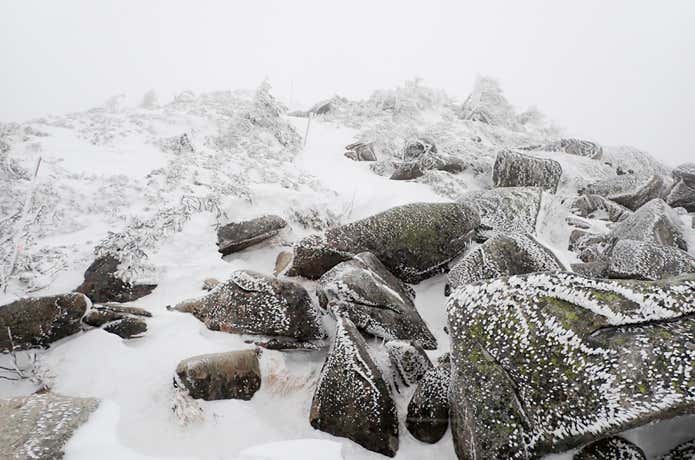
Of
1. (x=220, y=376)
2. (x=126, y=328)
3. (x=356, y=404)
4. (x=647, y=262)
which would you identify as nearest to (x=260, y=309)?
(x=220, y=376)

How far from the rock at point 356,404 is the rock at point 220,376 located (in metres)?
0.90

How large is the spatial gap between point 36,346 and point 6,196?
15.6ft

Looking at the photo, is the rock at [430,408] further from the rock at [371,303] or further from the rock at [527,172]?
the rock at [527,172]

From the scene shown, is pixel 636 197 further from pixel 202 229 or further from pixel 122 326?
pixel 122 326

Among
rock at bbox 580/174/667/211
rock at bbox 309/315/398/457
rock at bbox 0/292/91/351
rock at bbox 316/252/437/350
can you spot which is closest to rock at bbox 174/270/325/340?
rock at bbox 316/252/437/350

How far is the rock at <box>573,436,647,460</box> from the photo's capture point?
327 centimetres

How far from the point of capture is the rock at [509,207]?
9000mm

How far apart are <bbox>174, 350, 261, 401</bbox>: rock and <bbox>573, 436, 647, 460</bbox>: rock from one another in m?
3.65

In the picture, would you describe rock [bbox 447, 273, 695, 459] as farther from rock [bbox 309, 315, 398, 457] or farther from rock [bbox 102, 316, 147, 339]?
rock [bbox 102, 316, 147, 339]

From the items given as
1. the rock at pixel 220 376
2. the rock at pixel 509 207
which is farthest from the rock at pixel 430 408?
the rock at pixel 509 207

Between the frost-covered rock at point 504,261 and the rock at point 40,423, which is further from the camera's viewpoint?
the frost-covered rock at point 504,261

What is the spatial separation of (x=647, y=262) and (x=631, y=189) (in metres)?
8.41

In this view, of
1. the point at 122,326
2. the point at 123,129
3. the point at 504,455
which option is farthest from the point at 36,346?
the point at 123,129

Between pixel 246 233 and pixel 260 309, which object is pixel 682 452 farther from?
pixel 246 233
